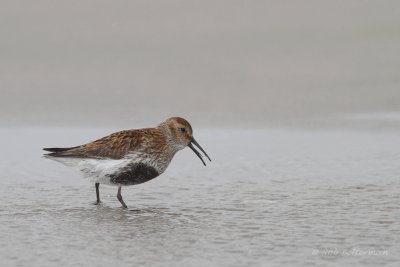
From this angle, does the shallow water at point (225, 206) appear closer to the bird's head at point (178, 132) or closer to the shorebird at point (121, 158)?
the shorebird at point (121, 158)

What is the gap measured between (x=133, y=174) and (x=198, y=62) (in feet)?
19.8

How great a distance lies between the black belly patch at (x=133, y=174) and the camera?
330 inches

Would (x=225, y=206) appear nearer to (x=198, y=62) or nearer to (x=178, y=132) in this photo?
(x=178, y=132)

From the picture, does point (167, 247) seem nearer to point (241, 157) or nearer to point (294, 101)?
point (241, 157)

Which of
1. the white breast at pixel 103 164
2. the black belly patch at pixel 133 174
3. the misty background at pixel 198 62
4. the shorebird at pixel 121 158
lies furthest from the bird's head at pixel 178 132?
the misty background at pixel 198 62

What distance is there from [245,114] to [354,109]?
1.53 m

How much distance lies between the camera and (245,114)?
12812mm

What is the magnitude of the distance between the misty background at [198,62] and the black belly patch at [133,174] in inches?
158

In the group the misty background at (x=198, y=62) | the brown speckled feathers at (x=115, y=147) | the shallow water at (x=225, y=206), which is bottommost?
the shallow water at (x=225, y=206)

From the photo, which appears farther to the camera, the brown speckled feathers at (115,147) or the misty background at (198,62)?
the misty background at (198,62)

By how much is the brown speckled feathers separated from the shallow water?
0.41 m

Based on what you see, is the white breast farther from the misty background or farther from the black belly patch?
the misty background

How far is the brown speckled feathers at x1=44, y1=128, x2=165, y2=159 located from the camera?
27.9ft

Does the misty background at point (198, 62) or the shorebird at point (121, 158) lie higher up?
the misty background at point (198, 62)
